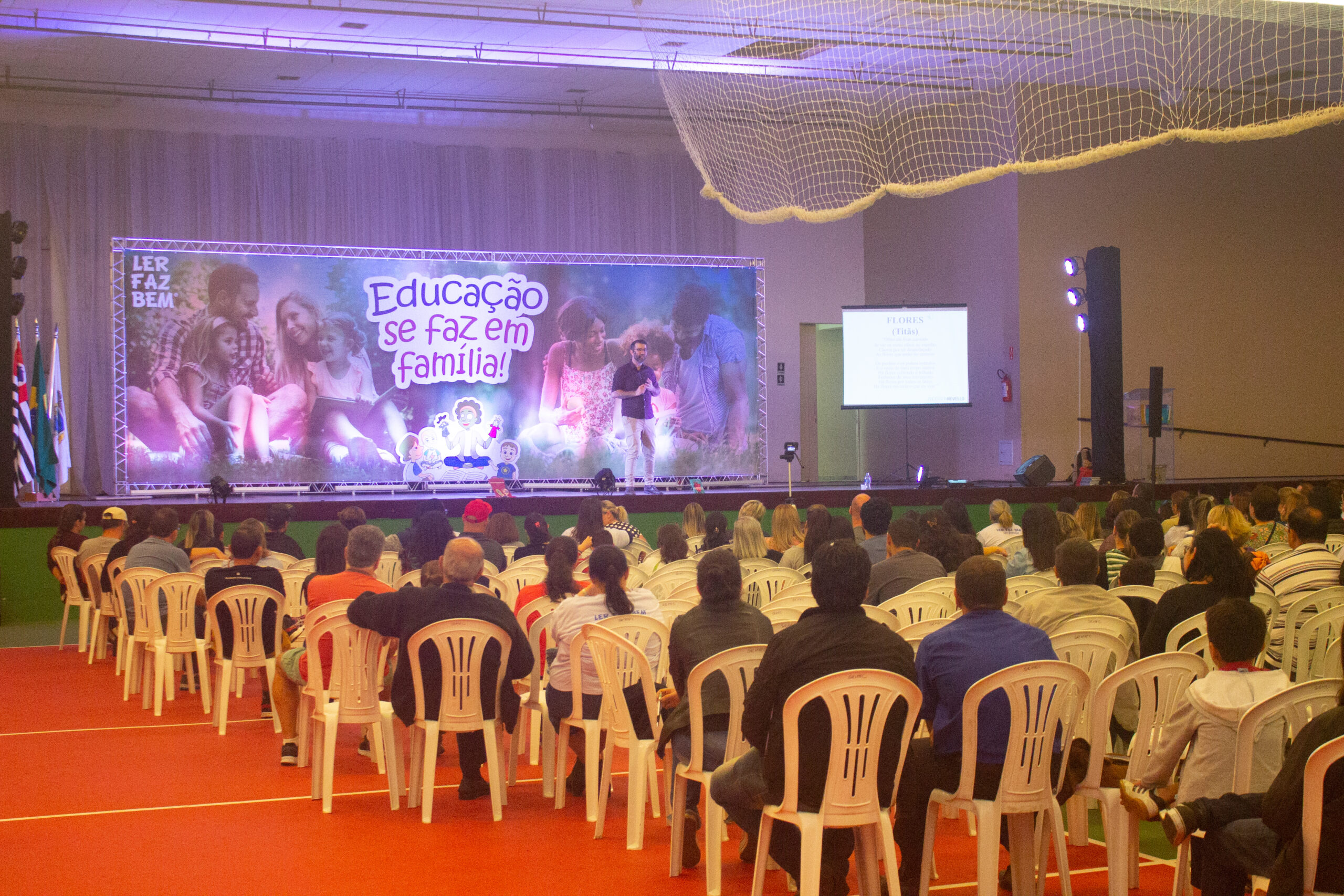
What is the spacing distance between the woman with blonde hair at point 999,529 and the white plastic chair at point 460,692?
13.3ft

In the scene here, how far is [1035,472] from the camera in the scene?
13273 mm

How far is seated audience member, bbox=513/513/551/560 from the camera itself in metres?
7.21

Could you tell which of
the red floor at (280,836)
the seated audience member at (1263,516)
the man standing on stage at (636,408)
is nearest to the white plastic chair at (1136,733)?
the red floor at (280,836)

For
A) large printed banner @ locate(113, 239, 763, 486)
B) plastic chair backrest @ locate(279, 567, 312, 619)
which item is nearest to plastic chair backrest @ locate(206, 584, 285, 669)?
plastic chair backrest @ locate(279, 567, 312, 619)

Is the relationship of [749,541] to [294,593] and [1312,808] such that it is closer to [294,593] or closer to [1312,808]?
[294,593]

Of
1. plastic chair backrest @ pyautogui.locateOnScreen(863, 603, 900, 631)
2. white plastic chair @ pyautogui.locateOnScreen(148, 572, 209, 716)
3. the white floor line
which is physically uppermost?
plastic chair backrest @ pyautogui.locateOnScreen(863, 603, 900, 631)

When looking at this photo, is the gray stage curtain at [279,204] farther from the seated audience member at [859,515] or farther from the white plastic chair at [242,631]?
the seated audience member at [859,515]

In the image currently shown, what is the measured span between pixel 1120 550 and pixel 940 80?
576 centimetres

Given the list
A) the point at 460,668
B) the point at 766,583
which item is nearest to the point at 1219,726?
the point at 460,668

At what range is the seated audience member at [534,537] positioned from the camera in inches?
284

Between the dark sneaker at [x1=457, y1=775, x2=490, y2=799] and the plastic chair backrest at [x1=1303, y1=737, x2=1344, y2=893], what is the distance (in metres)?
3.23

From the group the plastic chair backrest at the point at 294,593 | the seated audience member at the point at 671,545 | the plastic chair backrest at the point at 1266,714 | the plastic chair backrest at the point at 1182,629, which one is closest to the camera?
the plastic chair backrest at the point at 1266,714

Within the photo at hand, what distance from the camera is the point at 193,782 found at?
5.12 metres

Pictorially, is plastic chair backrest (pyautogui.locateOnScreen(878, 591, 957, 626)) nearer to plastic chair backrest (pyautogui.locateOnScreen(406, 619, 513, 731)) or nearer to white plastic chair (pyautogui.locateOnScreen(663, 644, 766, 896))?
white plastic chair (pyautogui.locateOnScreen(663, 644, 766, 896))
